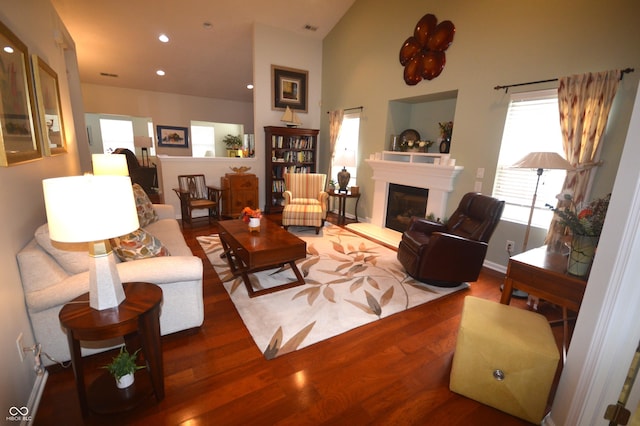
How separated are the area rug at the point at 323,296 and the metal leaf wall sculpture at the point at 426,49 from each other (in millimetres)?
2678

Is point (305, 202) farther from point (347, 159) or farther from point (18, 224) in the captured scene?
point (18, 224)

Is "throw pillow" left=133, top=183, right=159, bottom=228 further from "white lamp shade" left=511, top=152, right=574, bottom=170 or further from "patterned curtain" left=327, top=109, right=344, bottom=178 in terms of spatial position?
"white lamp shade" left=511, top=152, right=574, bottom=170

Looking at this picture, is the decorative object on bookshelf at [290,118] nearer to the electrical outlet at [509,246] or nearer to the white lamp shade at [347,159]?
the white lamp shade at [347,159]

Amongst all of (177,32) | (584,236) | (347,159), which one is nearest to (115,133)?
(177,32)

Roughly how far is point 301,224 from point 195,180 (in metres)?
2.27

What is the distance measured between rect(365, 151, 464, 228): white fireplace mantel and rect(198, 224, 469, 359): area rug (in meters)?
1.08

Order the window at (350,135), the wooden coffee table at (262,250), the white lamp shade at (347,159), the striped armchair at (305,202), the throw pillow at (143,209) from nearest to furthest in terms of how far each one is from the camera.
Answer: the wooden coffee table at (262,250) → the throw pillow at (143,209) → the striped armchair at (305,202) → the white lamp shade at (347,159) → the window at (350,135)

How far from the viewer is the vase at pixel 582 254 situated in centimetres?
160

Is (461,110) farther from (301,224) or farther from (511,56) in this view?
(301,224)

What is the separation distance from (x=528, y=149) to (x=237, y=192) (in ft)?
14.7

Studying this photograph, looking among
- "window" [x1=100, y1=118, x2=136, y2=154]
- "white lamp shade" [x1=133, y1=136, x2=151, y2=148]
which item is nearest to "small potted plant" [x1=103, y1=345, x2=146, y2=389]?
"white lamp shade" [x1=133, y1=136, x2=151, y2=148]

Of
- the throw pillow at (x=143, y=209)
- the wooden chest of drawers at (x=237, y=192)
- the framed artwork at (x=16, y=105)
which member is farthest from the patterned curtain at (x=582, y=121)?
the wooden chest of drawers at (x=237, y=192)

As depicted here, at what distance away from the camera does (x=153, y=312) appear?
A: 4.78 ft

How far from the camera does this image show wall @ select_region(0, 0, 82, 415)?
1.32 metres
